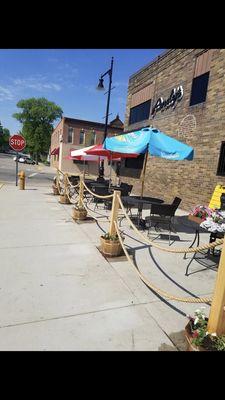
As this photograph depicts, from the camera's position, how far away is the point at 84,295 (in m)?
3.78

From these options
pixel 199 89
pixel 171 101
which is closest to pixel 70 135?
pixel 171 101

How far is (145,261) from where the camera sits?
5152 mm

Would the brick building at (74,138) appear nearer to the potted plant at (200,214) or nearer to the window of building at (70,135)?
the window of building at (70,135)

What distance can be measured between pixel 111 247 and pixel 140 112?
43.5ft

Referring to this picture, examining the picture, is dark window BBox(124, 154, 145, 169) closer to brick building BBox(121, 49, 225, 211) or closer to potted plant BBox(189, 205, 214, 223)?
brick building BBox(121, 49, 225, 211)

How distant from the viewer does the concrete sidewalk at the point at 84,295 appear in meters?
2.90

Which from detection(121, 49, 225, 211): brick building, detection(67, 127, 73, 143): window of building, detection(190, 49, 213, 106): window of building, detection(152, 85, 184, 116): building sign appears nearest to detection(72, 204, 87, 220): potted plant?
detection(121, 49, 225, 211): brick building

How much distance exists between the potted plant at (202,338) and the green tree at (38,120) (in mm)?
58911

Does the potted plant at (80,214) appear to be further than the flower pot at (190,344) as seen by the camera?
Yes

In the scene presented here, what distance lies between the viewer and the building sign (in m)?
12.1

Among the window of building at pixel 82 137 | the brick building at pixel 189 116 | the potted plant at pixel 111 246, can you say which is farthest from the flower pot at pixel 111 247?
the window of building at pixel 82 137

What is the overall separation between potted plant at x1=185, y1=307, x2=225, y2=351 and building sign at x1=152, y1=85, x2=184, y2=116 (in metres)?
11.1

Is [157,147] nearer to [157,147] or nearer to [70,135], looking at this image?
[157,147]
